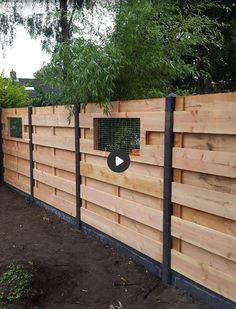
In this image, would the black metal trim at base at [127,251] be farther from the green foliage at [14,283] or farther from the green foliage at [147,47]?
the green foliage at [147,47]

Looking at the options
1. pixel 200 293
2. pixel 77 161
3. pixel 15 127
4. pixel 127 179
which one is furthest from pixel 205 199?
pixel 15 127

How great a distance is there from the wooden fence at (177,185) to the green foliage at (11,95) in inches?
138

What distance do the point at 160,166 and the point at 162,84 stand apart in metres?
1.72

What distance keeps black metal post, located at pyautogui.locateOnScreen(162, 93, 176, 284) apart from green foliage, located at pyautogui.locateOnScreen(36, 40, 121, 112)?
937 mm

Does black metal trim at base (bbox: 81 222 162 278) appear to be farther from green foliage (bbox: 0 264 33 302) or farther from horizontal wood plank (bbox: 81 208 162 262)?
green foliage (bbox: 0 264 33 302)

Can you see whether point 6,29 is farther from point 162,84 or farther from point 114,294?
point 114,294

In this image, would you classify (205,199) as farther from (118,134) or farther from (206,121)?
(118,134)

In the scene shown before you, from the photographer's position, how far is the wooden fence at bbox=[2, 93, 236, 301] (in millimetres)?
2682

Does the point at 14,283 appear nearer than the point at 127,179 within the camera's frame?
Yes

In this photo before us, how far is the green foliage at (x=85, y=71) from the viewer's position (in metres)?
3.83

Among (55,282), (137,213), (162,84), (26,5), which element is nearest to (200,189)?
(137,213)

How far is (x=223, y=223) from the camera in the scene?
271 cm

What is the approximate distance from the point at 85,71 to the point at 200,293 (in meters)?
2.34
